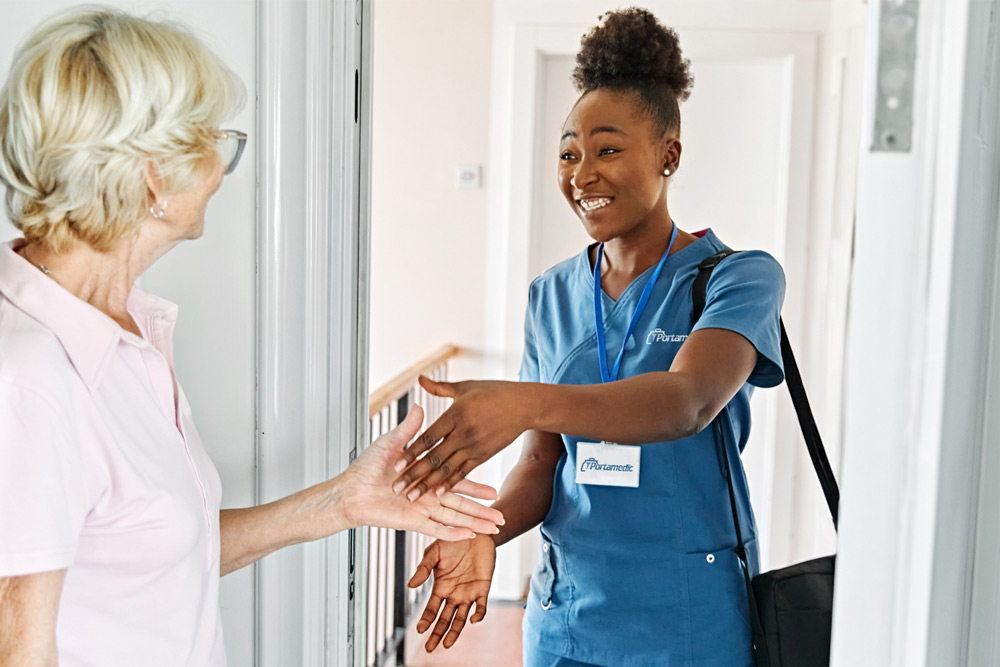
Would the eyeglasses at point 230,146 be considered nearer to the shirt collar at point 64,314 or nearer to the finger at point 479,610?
the shirt collar at point 64,314

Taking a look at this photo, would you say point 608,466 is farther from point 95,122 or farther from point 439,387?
point 95,122

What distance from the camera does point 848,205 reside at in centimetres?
264

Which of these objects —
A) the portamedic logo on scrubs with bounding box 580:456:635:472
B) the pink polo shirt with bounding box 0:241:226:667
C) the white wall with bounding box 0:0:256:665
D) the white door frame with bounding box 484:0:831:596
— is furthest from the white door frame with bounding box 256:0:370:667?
the white door frame with bounding box 484:0:831:596

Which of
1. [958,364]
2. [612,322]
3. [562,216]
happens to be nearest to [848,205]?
[562,216]

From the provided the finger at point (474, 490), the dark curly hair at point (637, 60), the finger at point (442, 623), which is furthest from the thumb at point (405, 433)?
the dark curly hair at point (637, 60)

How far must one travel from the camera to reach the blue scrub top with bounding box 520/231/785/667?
3.95 ft

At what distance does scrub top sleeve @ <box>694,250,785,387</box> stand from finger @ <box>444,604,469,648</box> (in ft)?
1.63

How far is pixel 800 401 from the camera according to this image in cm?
122

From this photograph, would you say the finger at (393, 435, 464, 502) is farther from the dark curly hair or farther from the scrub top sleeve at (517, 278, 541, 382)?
the dark curly hair

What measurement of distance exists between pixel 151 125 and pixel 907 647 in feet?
2.28

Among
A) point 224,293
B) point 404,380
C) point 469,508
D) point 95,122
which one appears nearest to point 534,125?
point 404,380

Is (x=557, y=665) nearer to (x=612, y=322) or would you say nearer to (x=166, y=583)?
(x=612, y=322)

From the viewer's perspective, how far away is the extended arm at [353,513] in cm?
99

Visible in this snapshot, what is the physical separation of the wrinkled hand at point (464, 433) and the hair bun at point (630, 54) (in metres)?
0.64
